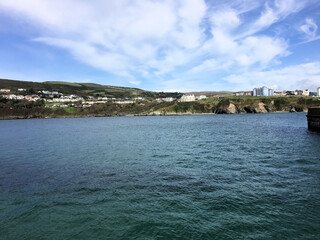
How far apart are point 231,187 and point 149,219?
23.4 ft

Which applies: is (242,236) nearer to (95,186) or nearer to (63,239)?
(63,239)

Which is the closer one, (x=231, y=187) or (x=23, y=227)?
(x=23, y=227)

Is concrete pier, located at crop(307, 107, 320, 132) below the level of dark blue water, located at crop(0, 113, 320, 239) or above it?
above

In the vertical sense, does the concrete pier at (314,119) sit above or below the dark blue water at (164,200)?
above

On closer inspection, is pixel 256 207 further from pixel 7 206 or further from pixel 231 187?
pixel 7 206

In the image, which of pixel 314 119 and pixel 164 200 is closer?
pixel 164 200

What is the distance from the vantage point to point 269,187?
14.5 meters

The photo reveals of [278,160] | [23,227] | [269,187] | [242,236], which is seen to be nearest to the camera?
[242,236]

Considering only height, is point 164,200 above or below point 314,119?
below

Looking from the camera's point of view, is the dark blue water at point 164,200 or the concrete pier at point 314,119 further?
the concrete pier at point 314,119

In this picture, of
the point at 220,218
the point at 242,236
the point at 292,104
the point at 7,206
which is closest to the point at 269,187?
the point at 220,218

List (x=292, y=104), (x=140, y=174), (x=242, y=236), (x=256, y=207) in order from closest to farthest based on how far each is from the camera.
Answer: (x=242, y=236) < (x=256, y=207) < (x=140, y=174) < (x=292, y=104)

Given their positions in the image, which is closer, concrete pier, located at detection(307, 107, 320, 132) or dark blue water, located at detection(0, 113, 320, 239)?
dark blue water, located at detection(0, 113, 320, 239)

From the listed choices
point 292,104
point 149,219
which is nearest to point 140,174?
point 149,219
